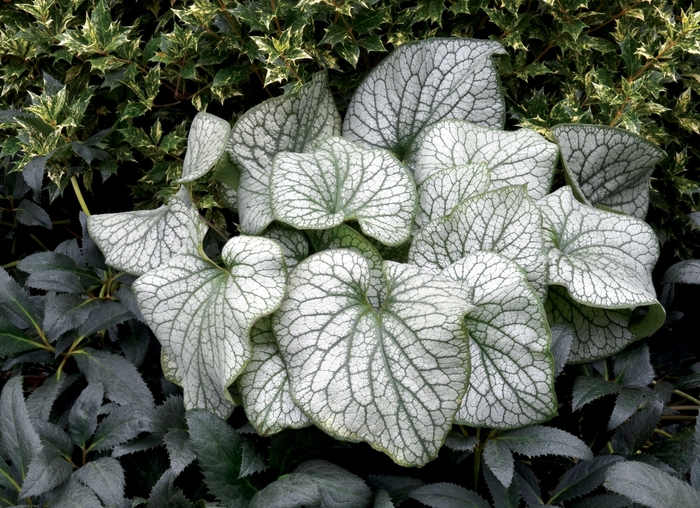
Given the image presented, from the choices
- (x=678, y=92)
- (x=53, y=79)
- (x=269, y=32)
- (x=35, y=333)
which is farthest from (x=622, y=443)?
(x=53, y=79)

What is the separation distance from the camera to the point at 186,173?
1459 millimetres

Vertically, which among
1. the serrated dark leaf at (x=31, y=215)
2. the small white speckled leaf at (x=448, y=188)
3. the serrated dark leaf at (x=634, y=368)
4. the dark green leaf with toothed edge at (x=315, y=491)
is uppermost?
the small white speckled leaf at (x=448, y=188)

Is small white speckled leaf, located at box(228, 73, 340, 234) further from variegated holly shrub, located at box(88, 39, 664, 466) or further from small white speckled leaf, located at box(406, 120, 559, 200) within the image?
small white speckled leaf, located at box(406, 120, 559, 200)

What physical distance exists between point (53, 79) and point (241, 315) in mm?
1004

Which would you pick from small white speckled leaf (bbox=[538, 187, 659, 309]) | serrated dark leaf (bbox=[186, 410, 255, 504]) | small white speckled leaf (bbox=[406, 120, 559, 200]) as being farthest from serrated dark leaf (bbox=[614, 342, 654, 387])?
serrated dark leaf (bbox=[186, 410, 255, 504])

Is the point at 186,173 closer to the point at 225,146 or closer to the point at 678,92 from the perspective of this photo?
the point at 225,146

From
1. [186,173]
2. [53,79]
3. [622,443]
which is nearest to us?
[622,443]

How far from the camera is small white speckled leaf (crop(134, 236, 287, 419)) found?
1183 mm

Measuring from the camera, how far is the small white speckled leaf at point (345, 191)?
128 cm

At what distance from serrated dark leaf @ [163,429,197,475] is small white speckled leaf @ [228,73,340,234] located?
0.46 m

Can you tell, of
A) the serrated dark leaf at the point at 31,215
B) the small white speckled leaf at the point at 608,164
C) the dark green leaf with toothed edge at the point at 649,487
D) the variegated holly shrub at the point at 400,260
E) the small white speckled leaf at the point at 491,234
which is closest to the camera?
the dark green leaf with toothed edge at the point at 649,487

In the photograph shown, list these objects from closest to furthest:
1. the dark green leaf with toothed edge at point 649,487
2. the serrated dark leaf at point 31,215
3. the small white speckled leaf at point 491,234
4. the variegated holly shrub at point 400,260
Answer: the dark green leaf with toothed edge at point 649,487, the variegated holly shrub at point 400,260, the small white speckled leaf at point 491,234, the serrated dark leaf at point 31,215

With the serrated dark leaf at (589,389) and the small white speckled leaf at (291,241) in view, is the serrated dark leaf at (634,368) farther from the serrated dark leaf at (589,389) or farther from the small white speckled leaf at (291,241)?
the small white speckled leaf at (291,241)

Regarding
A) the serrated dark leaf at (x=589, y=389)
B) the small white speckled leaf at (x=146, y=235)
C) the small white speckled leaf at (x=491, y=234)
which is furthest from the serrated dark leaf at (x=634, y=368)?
the small white speckled leaf at (x=146, y=235)
